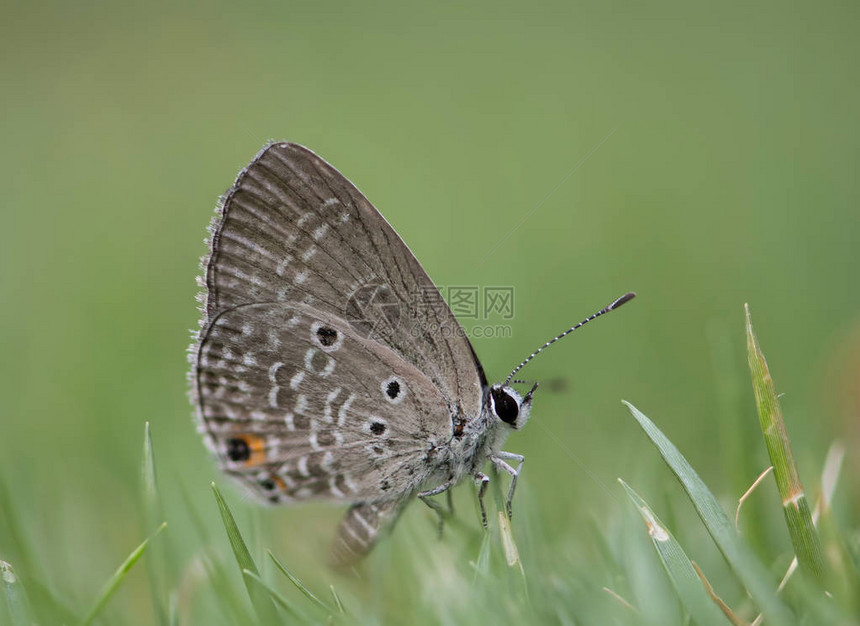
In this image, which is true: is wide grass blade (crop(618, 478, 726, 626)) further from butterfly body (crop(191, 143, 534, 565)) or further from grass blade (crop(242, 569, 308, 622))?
butterfly body (crop(191, 143, 534, 565))

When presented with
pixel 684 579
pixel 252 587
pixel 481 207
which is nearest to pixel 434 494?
pixel 252 587

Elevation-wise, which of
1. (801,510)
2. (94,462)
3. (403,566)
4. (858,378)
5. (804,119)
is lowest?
(94,462)

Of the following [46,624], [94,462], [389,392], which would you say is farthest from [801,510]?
[94,462]

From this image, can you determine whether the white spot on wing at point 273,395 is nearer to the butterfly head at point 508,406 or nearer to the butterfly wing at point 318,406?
the butterfly wing at point 318,406

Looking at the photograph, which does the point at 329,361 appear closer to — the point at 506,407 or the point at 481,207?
the point at 506,407

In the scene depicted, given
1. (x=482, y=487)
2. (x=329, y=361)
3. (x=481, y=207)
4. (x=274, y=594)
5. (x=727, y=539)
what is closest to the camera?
(x=727, y=539)

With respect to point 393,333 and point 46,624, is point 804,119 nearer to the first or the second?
point 393,333

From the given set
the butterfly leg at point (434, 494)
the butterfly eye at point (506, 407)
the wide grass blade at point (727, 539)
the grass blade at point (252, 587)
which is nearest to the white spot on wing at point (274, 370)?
the butterfly leg at point (434, 494)
